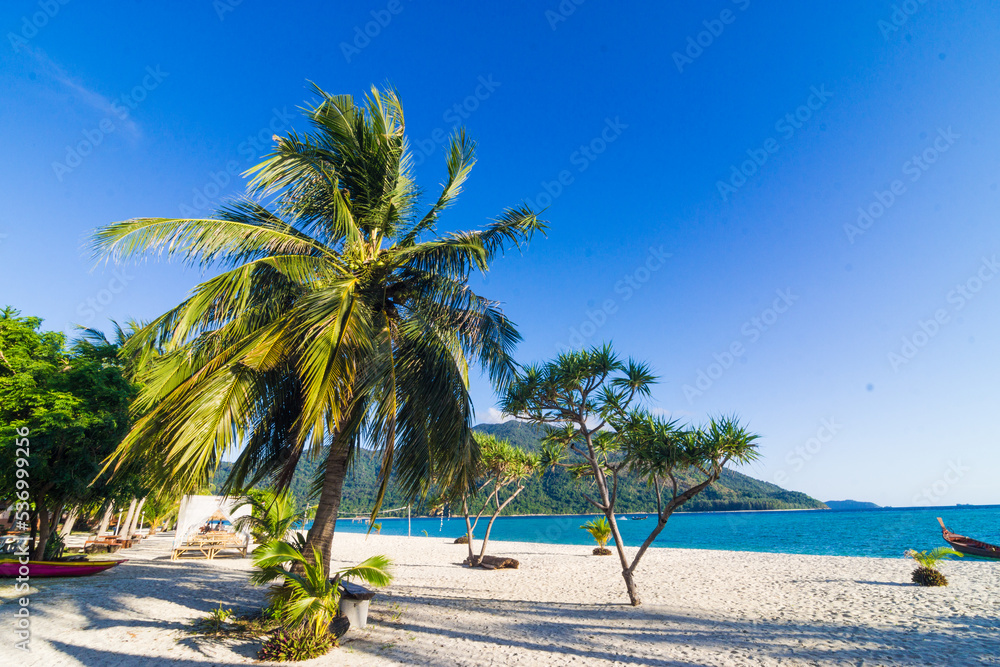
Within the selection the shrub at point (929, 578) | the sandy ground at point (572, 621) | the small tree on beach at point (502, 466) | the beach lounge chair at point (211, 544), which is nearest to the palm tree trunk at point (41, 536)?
the sandy ground at point (572, 621)

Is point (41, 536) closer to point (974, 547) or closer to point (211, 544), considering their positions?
point (211, 544)

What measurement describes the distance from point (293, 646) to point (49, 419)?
23.9ft

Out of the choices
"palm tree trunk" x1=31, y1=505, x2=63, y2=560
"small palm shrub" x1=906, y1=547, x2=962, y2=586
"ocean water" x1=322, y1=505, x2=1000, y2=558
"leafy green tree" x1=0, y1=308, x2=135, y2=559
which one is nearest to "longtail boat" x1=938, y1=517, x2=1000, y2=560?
"ocean water" x1=322, y1=505, x2=1000, y2=558

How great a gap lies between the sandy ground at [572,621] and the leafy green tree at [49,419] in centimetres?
191

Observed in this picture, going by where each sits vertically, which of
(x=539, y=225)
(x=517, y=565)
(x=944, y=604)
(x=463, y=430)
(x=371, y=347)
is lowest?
(x=517, y=565)

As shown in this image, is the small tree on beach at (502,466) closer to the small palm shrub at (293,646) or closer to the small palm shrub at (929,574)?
the small palm shrub at (929,574)

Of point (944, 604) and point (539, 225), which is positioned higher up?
point (539, 225)

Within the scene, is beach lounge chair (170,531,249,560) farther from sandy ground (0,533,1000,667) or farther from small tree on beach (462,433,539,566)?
small tree on beach (462,433,539,566)

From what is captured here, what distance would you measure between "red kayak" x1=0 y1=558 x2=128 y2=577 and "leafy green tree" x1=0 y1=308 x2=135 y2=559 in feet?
3.04

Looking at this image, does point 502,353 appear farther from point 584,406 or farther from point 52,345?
point 52,345

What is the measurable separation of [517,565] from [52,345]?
1533 centimetres

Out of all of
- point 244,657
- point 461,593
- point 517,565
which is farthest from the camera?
point 517,565

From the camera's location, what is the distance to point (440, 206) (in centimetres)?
738

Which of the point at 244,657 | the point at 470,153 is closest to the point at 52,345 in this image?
the point at 244,657
